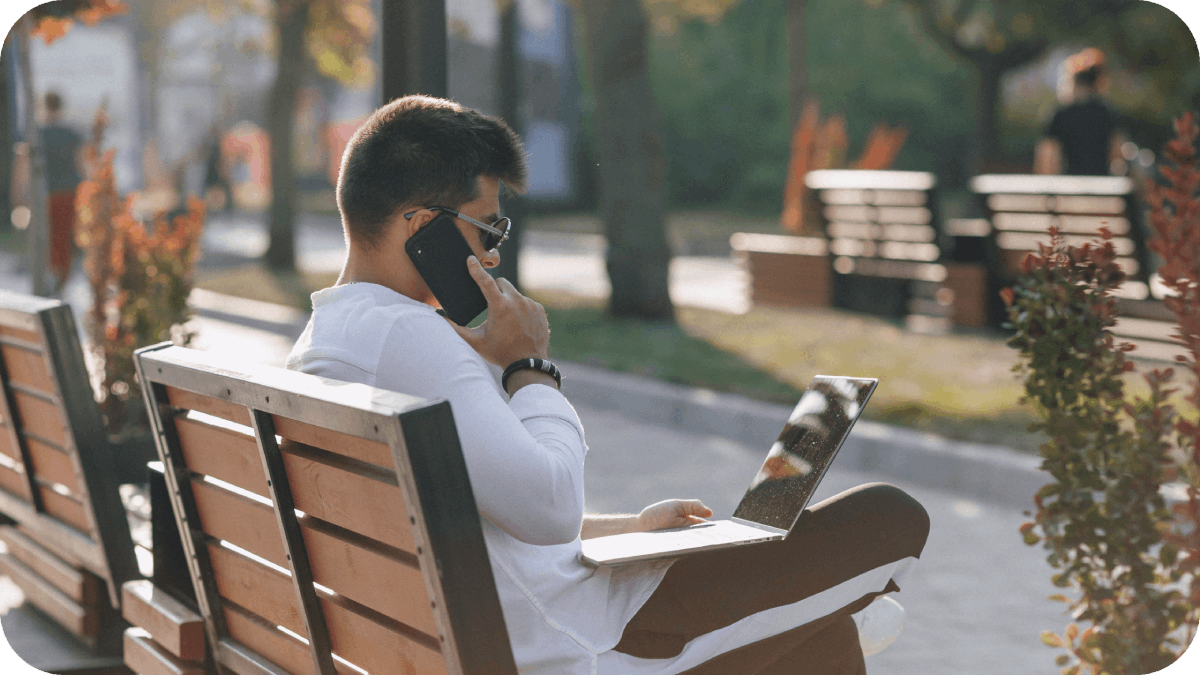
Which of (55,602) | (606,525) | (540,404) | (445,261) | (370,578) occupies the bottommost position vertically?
(55,602)

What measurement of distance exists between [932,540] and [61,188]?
11501 mm

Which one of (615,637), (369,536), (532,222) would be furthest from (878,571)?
(532,222)

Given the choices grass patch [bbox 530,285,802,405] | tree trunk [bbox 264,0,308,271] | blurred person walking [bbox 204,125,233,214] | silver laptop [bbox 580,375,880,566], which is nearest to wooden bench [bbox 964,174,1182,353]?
grass patch [bbox 530,285,802,405]

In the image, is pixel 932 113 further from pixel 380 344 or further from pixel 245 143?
pixel 380 344

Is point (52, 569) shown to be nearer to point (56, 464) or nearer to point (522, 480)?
point (56, 464)

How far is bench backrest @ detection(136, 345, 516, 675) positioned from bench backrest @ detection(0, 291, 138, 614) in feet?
2.74

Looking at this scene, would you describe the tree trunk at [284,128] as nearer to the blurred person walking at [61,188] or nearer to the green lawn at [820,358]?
the blurred person walking at [61,188]

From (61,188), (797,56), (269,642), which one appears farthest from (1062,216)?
(797,56)

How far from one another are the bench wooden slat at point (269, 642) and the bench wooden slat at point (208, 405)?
0.44 m

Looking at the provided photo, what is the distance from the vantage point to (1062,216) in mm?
9219

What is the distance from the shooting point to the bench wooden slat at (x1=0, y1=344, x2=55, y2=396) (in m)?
3.59

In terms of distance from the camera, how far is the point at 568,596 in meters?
2.35

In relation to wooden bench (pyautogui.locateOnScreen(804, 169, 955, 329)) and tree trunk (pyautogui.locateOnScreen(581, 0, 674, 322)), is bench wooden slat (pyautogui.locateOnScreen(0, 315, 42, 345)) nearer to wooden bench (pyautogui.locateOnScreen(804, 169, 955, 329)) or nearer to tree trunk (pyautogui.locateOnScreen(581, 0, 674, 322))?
tree trunk (pyautogui.locateOnScreen(581, 0, 674, 322))

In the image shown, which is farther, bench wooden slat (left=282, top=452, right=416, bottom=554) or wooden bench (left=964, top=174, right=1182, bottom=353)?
wooden bench (left=964, top=174, right=1182, bottom=353)
